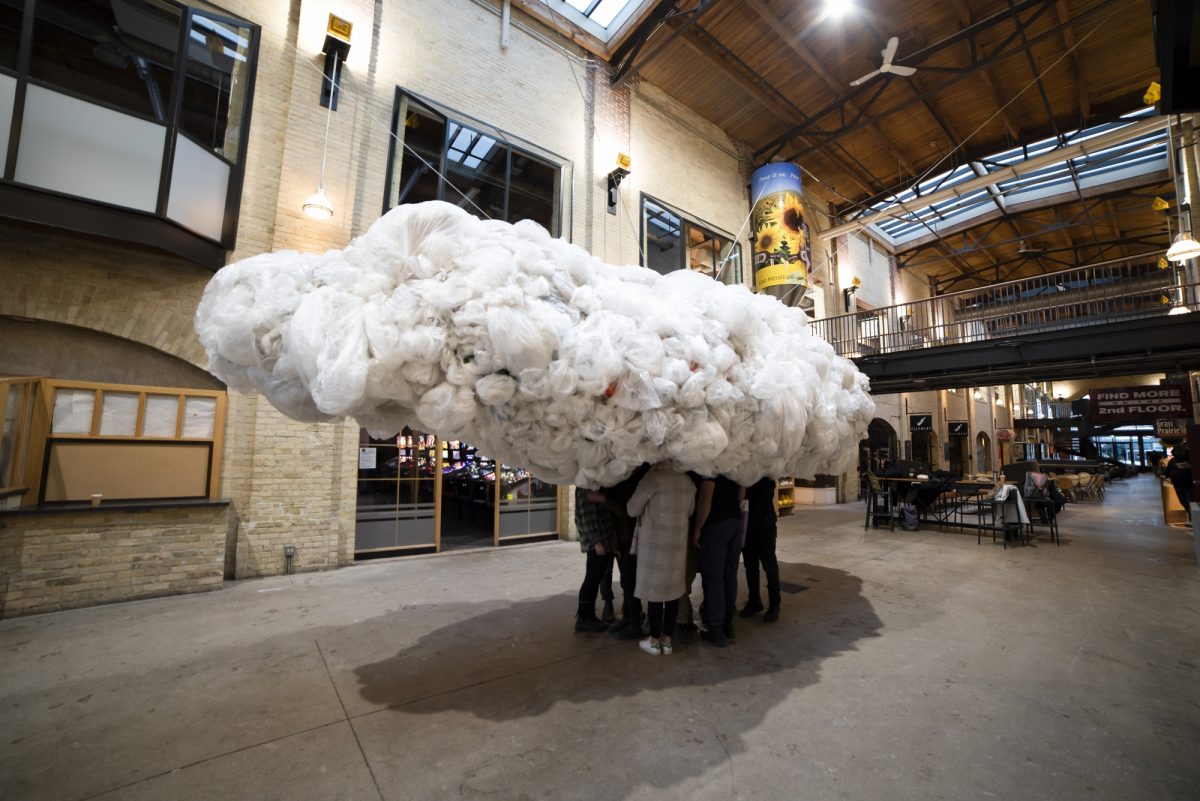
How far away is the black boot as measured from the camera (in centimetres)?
377

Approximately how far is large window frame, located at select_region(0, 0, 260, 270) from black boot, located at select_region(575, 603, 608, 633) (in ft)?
16.7

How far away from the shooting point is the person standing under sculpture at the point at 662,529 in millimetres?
3209

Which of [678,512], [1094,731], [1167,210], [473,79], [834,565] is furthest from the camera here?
[1167,210]

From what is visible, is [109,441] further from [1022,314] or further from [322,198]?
[1022,314]

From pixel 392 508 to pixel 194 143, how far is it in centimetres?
452

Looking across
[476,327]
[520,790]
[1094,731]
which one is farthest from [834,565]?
[476,327]

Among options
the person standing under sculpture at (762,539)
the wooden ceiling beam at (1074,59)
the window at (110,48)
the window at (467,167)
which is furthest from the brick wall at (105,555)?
the wooden ceiling beam at (1074,59)

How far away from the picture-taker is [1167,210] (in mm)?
12328

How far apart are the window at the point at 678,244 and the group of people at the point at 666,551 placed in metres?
6.54

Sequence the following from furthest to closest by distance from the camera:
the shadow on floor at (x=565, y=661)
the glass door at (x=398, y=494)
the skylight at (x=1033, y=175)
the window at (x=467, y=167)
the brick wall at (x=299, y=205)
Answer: the skylight at (x=1033, y=175) < the window at (x=467, y=167) < the glass door at (x=398, y=494) < the brick wall at (x=299, y=205) < the shadow on floor at (x=565, y=661)

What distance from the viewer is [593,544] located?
3.69 meters

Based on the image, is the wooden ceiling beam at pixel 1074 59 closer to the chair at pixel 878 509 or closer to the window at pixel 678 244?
the window at pixel 678 244

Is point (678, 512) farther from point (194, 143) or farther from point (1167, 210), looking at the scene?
point (1167, 210)

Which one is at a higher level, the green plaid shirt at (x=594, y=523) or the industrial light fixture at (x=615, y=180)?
the industrial light fixture at (x=615, y=180)
